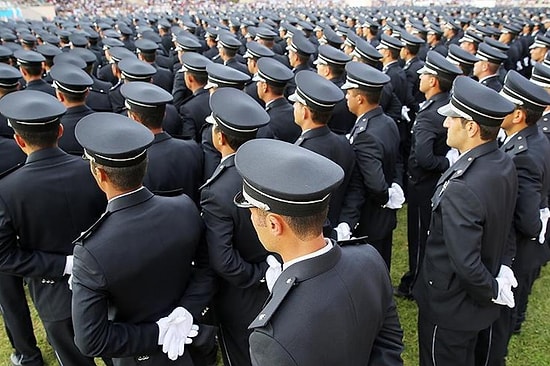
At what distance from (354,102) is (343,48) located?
4.16 m

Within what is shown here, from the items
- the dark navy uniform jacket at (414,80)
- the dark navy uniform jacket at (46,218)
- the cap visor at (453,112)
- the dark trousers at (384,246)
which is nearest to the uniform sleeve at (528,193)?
the cap visor at (453,112)

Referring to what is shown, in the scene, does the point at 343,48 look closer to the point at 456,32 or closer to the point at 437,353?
the point at 456,32

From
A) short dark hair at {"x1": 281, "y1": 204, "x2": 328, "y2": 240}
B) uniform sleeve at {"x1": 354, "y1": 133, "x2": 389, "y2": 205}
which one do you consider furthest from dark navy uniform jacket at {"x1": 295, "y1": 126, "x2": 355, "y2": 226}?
short dark hair at {"x1": 281, "y1": 204, "x2": 328, "y2": 240}

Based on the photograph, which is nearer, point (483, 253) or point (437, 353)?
point (483, 253)

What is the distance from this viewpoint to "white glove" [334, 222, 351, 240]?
3.44 metres

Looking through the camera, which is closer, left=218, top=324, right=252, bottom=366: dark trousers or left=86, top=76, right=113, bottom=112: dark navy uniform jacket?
left=218, top=324, right=252, bottom=366: dark trousers

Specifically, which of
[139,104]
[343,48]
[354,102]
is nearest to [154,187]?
[139,104]

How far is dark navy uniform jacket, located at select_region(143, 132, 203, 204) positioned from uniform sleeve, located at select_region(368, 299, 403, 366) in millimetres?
1719

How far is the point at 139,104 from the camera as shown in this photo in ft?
10.4

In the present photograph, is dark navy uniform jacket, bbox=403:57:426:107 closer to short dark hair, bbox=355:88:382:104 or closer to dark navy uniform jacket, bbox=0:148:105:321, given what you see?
short dark hair, bbox=355:88:382:104

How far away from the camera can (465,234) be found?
2.55 meters

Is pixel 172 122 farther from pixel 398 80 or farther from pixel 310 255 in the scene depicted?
pixel 310 255

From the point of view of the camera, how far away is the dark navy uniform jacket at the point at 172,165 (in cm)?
325

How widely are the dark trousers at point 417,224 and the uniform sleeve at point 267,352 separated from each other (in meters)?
3.19
